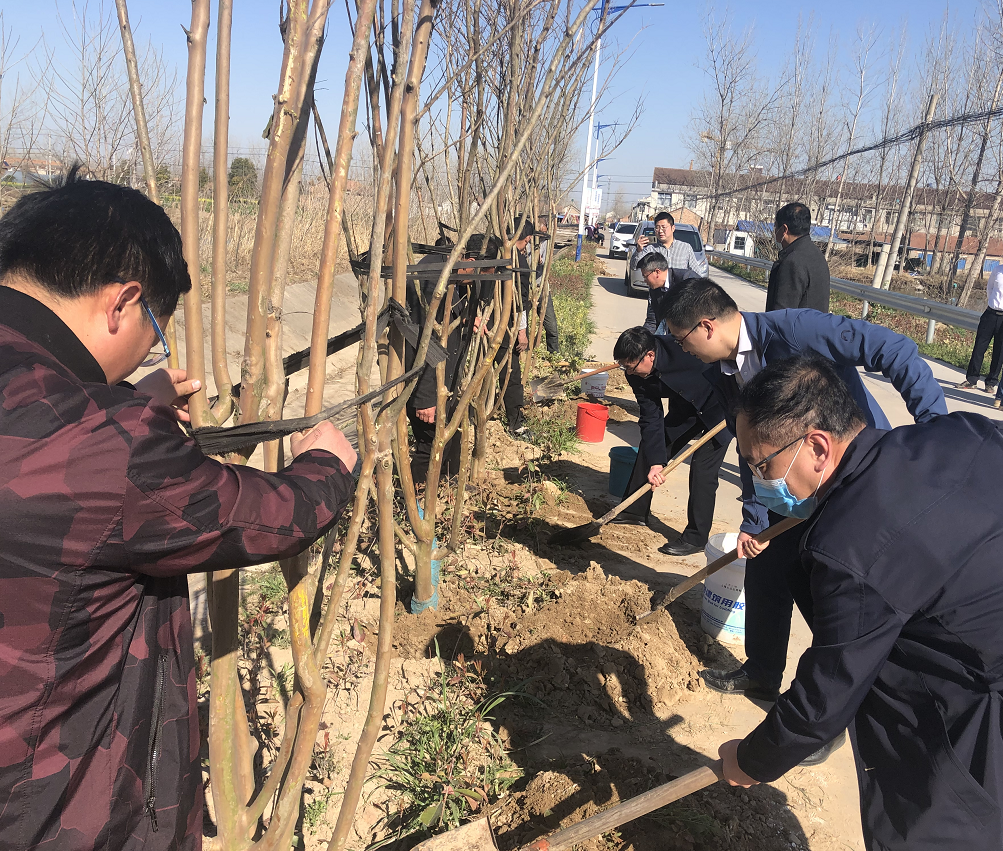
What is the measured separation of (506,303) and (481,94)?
1.16m

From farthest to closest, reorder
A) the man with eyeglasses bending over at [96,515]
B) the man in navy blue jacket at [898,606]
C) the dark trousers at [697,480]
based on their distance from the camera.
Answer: the dark trousers at [697,480] < the man in navy blue jacket at [898,606] < the man with eyeglasses bending over at [96,515]

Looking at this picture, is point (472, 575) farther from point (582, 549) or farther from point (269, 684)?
point (269, 684)

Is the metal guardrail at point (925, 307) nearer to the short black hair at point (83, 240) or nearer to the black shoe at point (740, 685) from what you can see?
the black shoe at point (740, 685)

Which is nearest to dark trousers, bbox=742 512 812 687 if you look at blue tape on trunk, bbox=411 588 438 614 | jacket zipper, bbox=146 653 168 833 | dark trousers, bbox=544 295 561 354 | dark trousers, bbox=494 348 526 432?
blue tape on trunk, bbox=411 588 438 614

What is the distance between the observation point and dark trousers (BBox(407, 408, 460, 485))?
3814mm

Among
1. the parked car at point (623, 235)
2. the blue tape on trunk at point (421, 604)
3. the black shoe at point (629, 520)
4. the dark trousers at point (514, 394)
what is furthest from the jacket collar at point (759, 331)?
the parked car at point (623, 235)

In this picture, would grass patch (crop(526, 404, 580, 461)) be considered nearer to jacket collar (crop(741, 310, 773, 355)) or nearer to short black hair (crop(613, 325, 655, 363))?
short black hair (crop(613, 325, 655, 363))

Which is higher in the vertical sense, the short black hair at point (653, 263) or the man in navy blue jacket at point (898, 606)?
the short black hair at point (653, 263)

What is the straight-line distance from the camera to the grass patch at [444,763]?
222cm

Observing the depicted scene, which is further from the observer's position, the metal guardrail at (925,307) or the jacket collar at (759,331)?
the metal guardrail at (925,307)

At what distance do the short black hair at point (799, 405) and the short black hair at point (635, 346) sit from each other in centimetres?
218

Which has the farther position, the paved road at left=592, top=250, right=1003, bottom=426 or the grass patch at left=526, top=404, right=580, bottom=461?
the paved road at left=592, top=250, right=1003, bottom=426

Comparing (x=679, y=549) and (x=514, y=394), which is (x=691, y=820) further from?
(x=514, y=394)

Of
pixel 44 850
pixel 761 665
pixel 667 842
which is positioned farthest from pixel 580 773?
pixel 44 850
